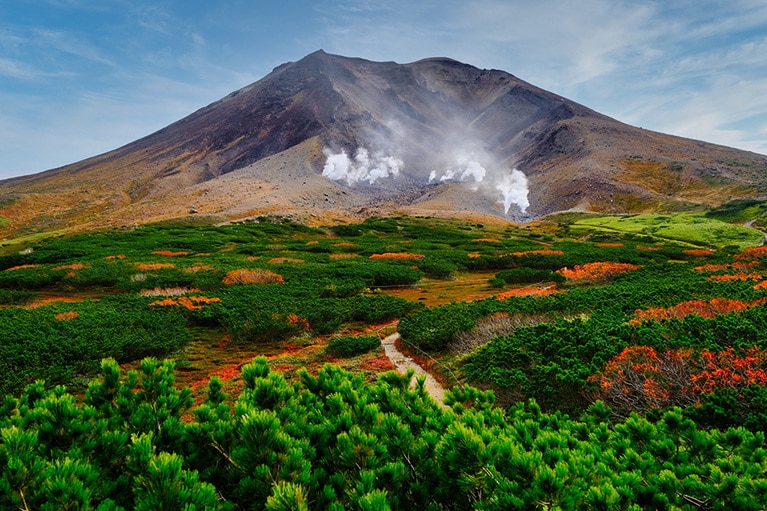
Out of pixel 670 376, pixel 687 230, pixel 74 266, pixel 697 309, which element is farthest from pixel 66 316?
pixel 687 230

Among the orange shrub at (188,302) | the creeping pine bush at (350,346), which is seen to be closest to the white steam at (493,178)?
the orange shrub at (188,302)

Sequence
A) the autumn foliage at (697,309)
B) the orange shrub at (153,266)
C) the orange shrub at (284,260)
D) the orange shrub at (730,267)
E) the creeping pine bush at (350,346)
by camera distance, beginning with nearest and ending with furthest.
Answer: the autumn foliage at (697,309)
the creeping pine bush at (350,346)
the orange shrub at (730,267)
the orange shrub at (153,266)
the orange shrub at (284,260)

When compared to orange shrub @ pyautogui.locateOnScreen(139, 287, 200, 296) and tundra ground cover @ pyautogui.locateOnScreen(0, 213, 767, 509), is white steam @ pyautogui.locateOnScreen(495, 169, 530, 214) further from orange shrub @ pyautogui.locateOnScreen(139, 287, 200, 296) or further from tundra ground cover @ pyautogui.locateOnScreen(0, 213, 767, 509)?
orange shrub @ pyautogui.locateOnScreen(139, 287, 200, 296)

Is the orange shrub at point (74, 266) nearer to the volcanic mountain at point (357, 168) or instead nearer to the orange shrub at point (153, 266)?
the orange shrub at point (153, 266)

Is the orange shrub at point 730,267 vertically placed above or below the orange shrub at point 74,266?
above

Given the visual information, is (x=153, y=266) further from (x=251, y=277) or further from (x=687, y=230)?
(x=687, y=230)

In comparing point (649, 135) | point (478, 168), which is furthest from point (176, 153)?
point (649, 135)
